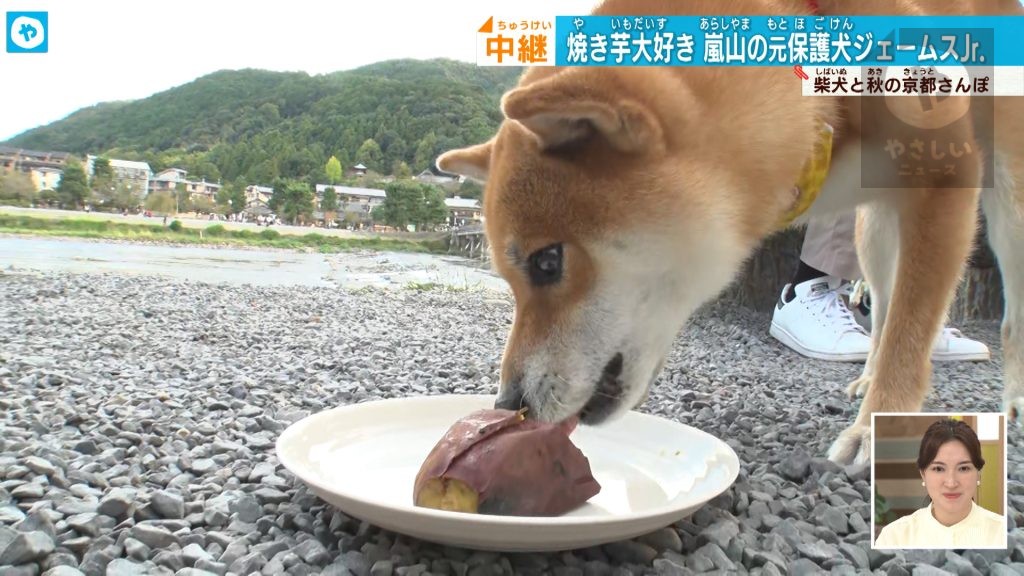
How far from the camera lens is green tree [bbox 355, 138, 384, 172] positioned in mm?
1465

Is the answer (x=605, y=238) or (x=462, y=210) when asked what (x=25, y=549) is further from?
(x=462, y=210)

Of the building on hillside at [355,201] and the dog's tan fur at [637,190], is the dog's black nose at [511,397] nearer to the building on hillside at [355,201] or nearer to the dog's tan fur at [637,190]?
the dog's tan fur at [637,190]

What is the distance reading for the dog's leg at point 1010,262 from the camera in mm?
1338

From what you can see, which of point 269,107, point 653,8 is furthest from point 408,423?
point 269,107

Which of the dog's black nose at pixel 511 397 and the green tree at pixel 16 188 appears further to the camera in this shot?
the green tree at pixel 16 188

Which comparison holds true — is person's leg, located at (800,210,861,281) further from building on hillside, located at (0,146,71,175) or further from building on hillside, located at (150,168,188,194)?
building on hillside, located at (0,146,71,175)

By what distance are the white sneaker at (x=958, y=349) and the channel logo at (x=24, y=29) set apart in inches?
79.7

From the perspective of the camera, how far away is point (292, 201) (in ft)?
5.30

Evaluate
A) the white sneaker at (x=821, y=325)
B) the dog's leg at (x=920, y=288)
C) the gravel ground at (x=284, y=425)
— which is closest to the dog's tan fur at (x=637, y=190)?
the dog's leg at (x=920, y=288)

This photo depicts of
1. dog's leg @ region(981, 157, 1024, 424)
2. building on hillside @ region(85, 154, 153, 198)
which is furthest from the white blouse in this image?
building on hillside @ region(85, 154, 153, 198)

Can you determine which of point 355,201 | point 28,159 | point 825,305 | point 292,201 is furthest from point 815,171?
point 28,159

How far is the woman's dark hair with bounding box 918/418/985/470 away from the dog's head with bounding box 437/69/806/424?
0.35 meters

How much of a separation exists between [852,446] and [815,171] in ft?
1.41

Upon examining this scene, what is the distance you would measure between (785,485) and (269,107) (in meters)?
1.26
